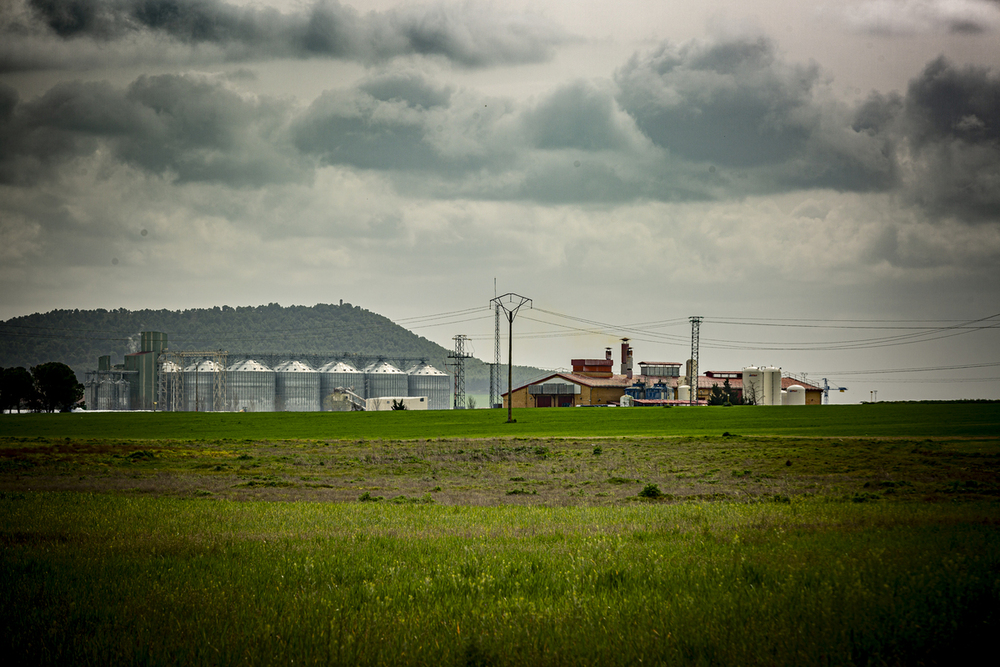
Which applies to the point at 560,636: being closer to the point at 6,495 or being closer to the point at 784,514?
the point at 784,514

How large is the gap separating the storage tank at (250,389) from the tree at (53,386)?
142 feet

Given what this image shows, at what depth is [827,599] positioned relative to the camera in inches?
375

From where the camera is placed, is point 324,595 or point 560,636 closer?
point 560,636

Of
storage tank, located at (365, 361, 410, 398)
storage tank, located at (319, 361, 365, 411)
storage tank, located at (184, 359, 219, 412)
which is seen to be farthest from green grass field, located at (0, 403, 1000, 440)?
storage tank, located at (365, 361, 410, 398)

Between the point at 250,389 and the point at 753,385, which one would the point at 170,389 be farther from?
the point at 753,385

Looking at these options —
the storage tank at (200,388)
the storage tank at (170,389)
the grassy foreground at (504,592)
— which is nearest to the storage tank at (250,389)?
the storage tank at (200,388)

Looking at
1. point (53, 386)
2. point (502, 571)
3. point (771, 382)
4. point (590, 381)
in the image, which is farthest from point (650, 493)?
point (590, 381)

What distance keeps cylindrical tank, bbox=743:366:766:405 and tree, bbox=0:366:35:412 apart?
368 ft

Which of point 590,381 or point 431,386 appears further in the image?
point 431,386

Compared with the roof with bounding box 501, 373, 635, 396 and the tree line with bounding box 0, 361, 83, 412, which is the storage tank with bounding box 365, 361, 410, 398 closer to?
the roof with bounding box 501, 373, 635, 396

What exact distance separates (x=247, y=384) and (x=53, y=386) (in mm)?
49710

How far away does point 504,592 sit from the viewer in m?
10.5

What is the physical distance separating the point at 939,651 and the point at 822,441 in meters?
40.2

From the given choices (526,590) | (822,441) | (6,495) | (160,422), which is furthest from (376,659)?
(160,422)
